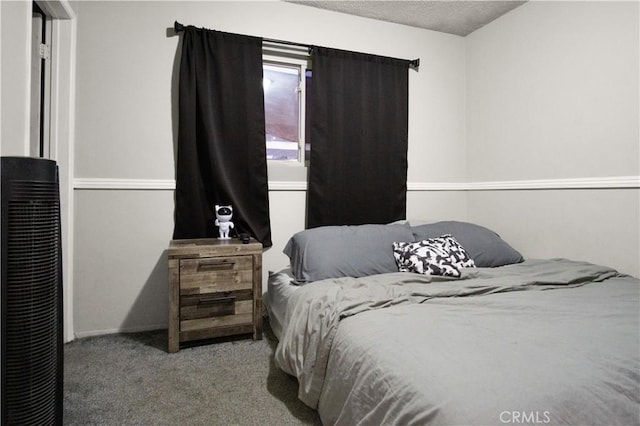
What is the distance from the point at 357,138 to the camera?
2.81m

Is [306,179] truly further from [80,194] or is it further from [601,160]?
[601,160]

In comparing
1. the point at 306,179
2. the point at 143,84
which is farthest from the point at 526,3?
the point at 143,84

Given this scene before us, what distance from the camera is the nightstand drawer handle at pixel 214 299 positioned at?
6.80 ft

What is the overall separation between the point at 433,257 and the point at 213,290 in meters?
1.29

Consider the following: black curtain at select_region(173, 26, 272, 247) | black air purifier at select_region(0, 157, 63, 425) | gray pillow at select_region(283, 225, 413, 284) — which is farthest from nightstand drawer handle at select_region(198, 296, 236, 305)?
black air purifier at select_region(0, 157, 63, 425)

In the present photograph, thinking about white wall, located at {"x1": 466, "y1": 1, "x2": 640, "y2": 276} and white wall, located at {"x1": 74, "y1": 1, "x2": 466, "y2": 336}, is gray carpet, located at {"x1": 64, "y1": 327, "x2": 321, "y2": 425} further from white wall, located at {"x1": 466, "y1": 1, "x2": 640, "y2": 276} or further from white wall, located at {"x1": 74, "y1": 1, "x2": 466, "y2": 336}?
white wall, located at {"x1": 466, "y1": 1, "x2": 640, "y2": 276}

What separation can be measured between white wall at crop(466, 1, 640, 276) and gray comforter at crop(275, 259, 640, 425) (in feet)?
1.63

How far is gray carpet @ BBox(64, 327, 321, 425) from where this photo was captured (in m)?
1.47

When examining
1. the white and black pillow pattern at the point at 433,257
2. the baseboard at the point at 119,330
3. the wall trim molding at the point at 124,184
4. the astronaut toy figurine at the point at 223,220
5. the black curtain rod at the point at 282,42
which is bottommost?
the baseboard at the point at 119,330

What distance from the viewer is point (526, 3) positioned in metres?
2.65

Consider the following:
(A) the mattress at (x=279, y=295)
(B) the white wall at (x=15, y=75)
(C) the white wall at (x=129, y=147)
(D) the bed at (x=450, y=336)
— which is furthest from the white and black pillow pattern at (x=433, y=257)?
(B) the white wall at (x=15, y=75)

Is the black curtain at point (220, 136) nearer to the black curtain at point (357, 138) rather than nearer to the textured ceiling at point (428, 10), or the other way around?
the black curtain at point (357, 138)

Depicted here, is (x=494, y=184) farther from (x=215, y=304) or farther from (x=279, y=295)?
(x=215, y=304)

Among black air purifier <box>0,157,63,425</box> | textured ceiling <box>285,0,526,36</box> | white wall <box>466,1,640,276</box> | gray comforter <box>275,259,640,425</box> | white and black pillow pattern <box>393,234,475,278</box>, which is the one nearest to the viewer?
gray comforter <box>275,259,640,425</box>
